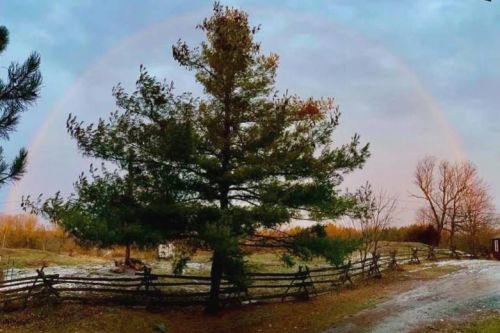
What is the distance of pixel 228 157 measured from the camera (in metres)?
15.3

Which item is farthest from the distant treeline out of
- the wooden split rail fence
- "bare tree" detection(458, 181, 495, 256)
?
the wooden split rail fence

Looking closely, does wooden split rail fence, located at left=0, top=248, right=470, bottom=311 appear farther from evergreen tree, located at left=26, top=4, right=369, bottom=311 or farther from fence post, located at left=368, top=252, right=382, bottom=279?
fence post, located at left=368, top=252, right=382, bottom=279

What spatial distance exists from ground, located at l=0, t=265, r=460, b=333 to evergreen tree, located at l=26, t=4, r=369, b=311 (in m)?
1.17

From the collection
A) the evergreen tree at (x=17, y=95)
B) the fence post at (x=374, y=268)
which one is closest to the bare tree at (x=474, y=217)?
the fence post at (x=374, y=268)

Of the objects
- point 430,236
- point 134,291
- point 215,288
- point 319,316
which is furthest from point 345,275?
point 430,236

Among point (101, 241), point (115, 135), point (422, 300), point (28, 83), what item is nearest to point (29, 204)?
point (101, 241)

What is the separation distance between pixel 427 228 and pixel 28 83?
48489 millimetres

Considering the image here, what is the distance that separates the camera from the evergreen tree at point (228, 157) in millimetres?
14031

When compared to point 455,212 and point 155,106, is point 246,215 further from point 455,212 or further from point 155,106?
point 455,212

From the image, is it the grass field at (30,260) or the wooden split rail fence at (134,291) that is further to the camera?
the grass field at (30,260)

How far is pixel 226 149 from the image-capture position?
49.8 ft

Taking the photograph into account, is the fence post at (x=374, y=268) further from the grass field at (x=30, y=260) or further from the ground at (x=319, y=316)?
the grass field at (x=30, y=260)

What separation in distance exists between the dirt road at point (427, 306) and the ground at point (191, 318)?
694 millimetres

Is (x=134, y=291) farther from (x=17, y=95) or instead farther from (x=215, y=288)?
(x=17, y=95)
